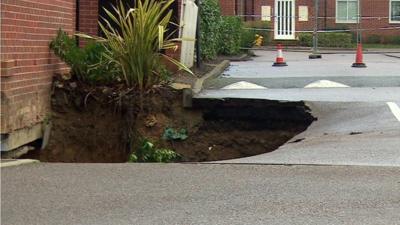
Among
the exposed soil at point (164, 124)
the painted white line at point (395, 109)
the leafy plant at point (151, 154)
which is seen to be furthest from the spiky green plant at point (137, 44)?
the painted white line at point (395, 109)

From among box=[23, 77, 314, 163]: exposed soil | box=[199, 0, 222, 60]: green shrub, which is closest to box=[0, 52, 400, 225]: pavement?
box=[23, 77, 314, 163]: exposed soil

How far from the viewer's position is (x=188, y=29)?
14.2 m

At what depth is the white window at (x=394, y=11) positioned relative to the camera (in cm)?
4216

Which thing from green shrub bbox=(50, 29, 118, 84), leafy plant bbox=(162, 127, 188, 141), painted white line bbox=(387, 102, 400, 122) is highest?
green shrub bbox=(50, 29, 118, 84)

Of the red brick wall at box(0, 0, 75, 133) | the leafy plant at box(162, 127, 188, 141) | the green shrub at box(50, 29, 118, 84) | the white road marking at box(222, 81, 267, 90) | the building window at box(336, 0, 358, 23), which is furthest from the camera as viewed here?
the building window at box(336, 0, 358, 23)

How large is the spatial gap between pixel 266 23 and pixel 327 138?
2917 centimetres

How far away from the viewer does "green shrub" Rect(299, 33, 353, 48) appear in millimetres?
36719

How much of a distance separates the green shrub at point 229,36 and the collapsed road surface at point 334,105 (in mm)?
5135

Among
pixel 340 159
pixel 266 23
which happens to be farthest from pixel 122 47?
pixel 266 23

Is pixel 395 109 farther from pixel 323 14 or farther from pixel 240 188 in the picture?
pixel 323 14

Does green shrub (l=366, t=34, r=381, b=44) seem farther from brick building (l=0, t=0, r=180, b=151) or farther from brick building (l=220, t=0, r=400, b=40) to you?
brick building (l=0, t=0, r=180, b=151)

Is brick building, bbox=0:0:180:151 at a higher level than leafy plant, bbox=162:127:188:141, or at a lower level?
higher

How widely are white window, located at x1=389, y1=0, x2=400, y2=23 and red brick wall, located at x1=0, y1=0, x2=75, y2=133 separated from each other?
34.8 metres

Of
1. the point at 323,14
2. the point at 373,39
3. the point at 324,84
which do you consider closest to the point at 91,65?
the point at 324,84
